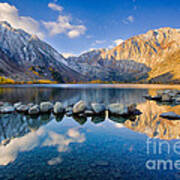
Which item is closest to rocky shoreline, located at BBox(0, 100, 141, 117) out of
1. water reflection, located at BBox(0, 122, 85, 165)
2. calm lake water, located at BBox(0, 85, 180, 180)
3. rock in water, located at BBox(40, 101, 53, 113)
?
rock in water, located at BBox(40, 101, 53, 113)

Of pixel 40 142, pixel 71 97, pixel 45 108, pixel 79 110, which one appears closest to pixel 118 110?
pixel 79 110

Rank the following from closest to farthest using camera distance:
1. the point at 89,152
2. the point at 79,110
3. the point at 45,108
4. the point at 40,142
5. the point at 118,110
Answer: the point at 89,152
the point at 40,142
the point at 118,110
the point at 79,110
the point at 45,108

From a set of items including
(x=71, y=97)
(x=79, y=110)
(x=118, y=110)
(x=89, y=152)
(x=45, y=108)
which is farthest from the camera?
(x=71, y=97)

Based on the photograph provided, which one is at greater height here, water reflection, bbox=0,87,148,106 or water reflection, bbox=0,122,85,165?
water reflection, bbox=0,87,148,106

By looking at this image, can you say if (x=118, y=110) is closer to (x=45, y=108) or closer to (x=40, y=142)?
(x=45, y=108)

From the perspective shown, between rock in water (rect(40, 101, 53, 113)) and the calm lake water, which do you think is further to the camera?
rock in water (rect(40, 101, 53, 113))

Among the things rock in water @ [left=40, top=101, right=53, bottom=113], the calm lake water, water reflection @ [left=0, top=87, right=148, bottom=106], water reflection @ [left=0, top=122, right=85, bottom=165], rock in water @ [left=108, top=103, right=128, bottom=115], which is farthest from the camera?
water reflection @ [left=0, top=87, right=148, bottom=106]

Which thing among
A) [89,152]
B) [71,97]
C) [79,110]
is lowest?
[89,152]

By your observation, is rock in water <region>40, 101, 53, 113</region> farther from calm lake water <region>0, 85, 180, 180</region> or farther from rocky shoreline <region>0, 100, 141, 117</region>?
calm lake water <region>0, 85, 180, 180</region>

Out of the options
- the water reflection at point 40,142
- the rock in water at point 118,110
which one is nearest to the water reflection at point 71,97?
the rock in water at point 118,110

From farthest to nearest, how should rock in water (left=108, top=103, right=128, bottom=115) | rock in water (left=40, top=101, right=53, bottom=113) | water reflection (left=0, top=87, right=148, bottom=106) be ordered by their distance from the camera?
water reflection (left=0, top=87, right=148, bottom=106), rock in water (left=40, top=101, right=53, bottom=113), rock in water (left=108, top=103, right=128, bottom=115)

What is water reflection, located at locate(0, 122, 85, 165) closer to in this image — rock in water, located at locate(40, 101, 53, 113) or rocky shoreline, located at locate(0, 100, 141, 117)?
rocky shoreline, located at locate(0, 100, 141, 117)

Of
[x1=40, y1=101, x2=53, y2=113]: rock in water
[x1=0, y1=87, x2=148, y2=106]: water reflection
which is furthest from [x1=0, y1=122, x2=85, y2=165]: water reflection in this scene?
[x1=0, y1=87, x2=148, y2=106]: water reflection

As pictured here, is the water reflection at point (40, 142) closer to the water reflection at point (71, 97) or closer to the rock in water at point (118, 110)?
the rock in water at point (118, 110)
